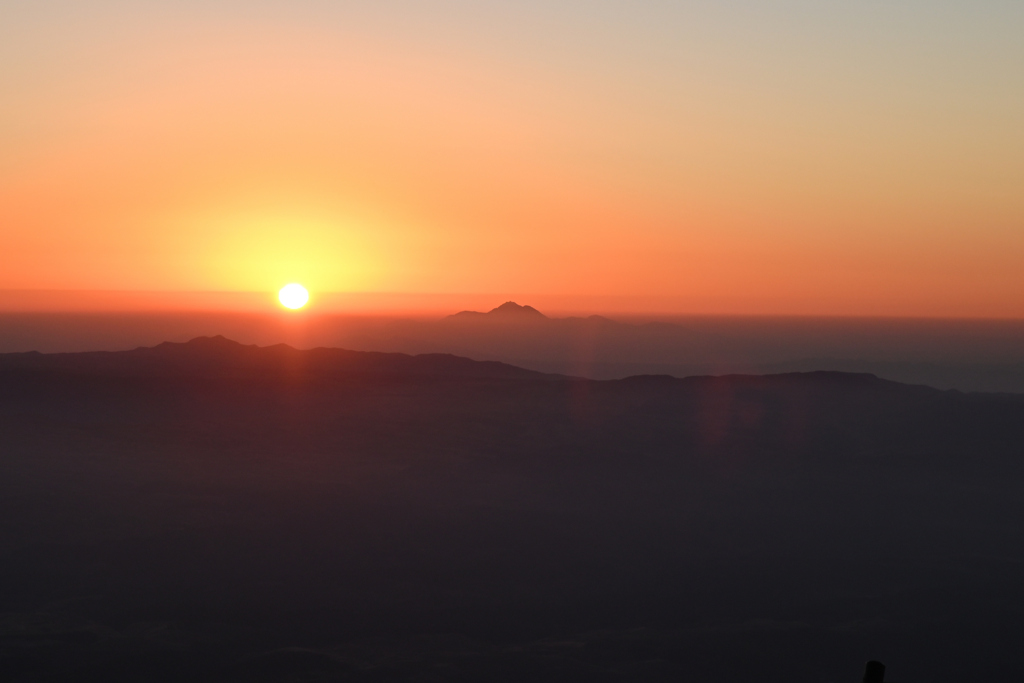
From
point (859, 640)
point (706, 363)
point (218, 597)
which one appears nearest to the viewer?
point (859, 640)

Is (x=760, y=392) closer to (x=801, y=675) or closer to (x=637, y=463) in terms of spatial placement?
(x=637, y=463)

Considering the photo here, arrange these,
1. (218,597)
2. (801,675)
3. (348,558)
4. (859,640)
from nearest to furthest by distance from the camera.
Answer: (801,675)
(859,640)
(218,597)
(348,558)

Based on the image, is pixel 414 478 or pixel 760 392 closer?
pixel 414 478

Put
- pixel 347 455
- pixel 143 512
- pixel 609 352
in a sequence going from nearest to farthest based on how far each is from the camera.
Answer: pixel 143 512
pixel 347 455
pixel 609 352

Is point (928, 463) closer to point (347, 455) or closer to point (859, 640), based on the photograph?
point (859, 640)

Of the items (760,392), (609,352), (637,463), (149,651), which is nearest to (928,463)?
(637,463)

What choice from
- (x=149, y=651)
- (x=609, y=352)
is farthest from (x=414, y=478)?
(x=609, y=352)
